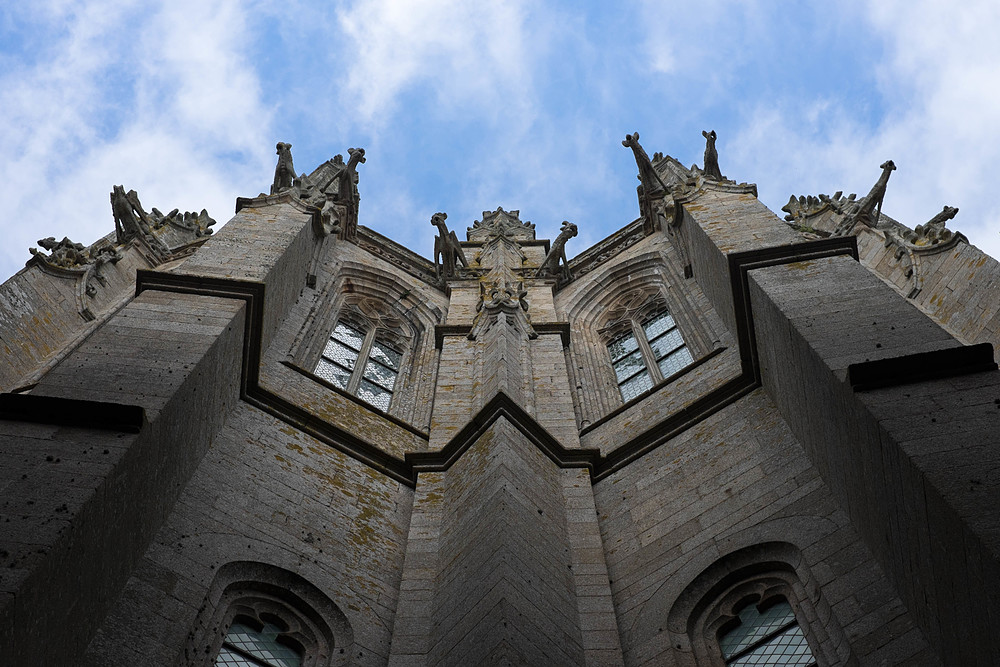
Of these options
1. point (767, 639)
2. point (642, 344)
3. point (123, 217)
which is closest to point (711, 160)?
point (642, 344)

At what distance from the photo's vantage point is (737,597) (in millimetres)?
9227

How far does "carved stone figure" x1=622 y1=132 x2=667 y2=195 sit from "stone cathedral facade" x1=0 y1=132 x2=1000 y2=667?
17.1 feet

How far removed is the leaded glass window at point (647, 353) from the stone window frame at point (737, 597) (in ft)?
22.0

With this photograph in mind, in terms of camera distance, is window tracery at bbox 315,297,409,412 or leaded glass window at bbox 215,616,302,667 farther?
window tracery at bbox 315,297,409,412

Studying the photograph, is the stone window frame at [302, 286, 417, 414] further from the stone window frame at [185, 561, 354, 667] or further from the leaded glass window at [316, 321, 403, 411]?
the stone window frame at [185, 561, 354, 667]

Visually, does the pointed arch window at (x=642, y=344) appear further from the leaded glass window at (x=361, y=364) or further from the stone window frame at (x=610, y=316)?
the leaded glass window at (x=361, y=364)

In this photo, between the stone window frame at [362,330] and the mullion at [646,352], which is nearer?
the stone window frame at [362,330]

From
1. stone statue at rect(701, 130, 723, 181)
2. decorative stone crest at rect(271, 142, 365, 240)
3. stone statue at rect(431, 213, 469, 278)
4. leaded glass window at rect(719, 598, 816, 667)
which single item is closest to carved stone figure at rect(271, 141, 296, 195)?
decorative stone crest at rect(271, 142, 365, 240)

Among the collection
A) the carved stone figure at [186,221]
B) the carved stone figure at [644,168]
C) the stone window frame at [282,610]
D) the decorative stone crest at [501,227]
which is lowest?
the stone window frame at [282,610]

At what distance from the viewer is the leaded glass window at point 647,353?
16.6 m

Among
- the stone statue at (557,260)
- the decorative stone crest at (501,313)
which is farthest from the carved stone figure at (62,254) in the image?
the stone statue at (557,260)

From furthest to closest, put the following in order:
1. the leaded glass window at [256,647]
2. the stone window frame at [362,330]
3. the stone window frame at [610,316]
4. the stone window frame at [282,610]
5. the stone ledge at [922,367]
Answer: the stone window frame at [362,330]
the stone window frame at [610,316]
the stone window frame at [282,610]
the leaded glass window at [256,647]
the stone ledge at [922,367]

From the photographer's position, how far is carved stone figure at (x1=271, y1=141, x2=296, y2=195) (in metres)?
19.2

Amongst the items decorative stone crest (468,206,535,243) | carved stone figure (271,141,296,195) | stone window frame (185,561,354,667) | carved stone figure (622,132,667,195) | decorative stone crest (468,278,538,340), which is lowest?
stone window frame (185,561,354,667)
